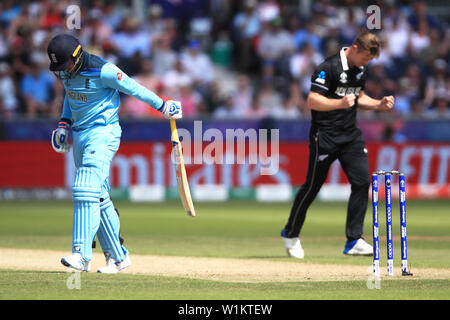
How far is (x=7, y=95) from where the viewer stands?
59.9ft

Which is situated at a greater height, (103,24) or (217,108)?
(103,24)

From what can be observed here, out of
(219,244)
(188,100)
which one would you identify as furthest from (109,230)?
(188,100)

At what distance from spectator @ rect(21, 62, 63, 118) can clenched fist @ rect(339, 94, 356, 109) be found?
32.3 ft

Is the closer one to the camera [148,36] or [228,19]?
[148,36]

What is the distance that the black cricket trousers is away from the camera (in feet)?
32.0

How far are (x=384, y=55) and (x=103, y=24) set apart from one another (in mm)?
6212

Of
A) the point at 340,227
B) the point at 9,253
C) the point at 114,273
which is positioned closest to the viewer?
the point at 114,273

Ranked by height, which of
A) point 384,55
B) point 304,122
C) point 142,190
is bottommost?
point 142,190

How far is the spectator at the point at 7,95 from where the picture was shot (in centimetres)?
1803

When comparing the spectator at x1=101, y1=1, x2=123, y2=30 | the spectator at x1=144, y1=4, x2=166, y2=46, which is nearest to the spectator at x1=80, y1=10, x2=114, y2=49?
the spectator at x1=101, y1=1, x2=123, y2=30

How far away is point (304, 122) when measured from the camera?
17875 mm
